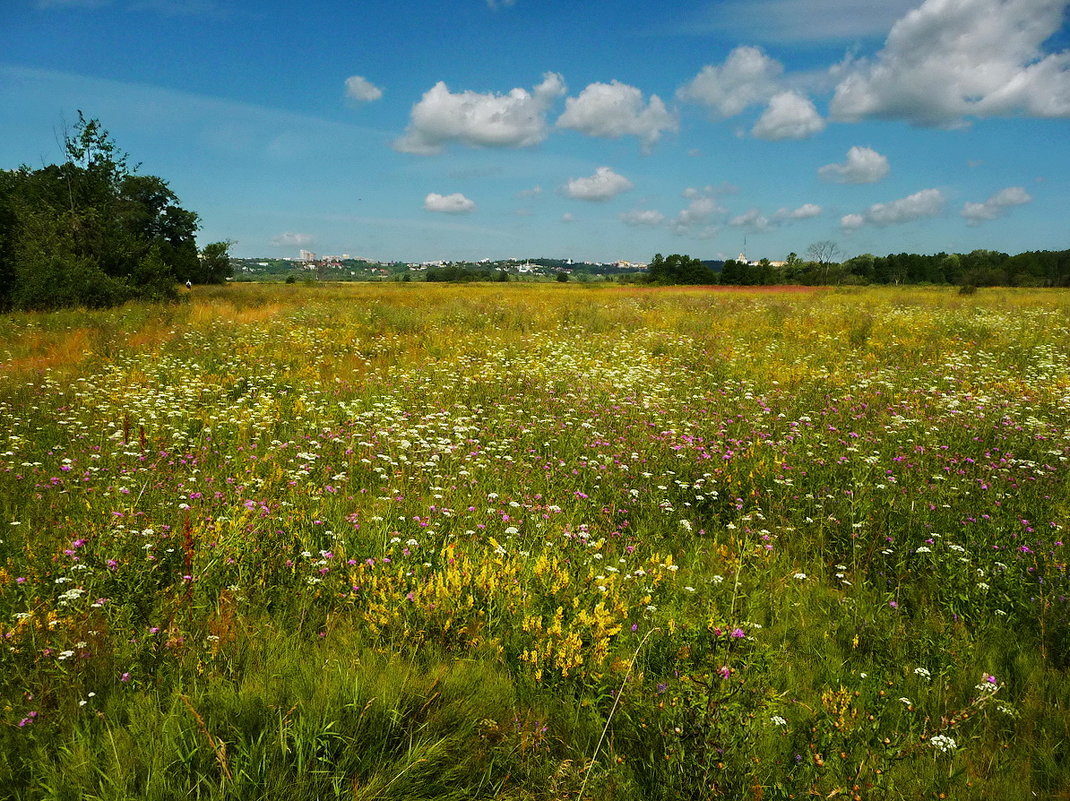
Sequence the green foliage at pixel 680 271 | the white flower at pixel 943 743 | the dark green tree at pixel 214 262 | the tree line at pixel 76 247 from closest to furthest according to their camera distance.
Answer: the white flower at pixel 943 743 < the tree line at pixel 76 247 < the dark green tree at pixel 214 262 < the green foliage at pixel 680 271

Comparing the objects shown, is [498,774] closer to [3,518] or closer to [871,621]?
[871,621]

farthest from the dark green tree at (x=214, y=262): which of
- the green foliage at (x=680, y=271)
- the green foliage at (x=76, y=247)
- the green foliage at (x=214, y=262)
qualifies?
→ the green foliage at (x=680, y=271)

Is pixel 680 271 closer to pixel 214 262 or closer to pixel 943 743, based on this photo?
pixel 214 262

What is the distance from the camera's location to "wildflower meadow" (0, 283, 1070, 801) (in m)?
2.00

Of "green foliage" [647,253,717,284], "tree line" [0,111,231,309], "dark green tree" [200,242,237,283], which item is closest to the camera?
"tree line" [0,111,231,309]

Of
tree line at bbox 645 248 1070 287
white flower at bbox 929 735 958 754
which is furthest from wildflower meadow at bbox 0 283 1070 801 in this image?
tree line at bbox 645 248 1070 287

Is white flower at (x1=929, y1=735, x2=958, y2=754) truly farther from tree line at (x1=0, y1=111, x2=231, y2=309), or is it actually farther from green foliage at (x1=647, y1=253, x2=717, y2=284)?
green foliage at (x1=647, y1=253, x2=717, y2=284)

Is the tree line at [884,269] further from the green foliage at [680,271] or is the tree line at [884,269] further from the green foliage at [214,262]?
the green foliage at [214,262]

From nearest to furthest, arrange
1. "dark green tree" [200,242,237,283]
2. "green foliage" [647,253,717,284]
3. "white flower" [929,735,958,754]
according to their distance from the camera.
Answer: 1. "white flower" [929,735,958,754]
2. "dark green tree" [200,242,237,283]
3. "green foliage" [647,253,717,284]

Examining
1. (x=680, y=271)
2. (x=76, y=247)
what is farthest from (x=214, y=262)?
(x=680, y=271)

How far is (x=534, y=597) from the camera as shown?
10.2 feet

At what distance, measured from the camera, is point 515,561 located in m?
3.27

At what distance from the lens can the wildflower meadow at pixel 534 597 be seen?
2002 mm

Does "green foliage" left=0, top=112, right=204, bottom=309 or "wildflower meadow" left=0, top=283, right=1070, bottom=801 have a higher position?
"green foliage" left=0, top=112, right=204, bottom=309
